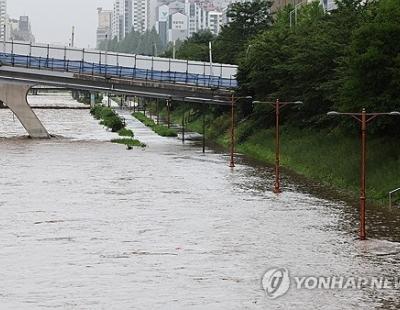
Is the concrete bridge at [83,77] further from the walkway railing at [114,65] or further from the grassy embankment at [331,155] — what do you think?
the grassy embankment at [331,155]

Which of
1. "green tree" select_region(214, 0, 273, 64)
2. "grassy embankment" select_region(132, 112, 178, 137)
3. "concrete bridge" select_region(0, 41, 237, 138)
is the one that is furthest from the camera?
"green tree" select_region(214, 0, 273, 64)

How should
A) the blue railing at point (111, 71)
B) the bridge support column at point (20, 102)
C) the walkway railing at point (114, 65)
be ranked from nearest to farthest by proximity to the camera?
the blue railing at point (111, 71) → the walkway railing at point (114, 65) → the bridge support column at point (20, 102)

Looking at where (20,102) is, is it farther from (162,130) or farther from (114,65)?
(162,130)

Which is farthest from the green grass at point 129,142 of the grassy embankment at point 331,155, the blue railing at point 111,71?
the grassy embankment at point 331,155

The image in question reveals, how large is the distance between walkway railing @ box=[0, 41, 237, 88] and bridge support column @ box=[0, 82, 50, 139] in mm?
2928

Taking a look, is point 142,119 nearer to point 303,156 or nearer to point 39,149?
point 39,149

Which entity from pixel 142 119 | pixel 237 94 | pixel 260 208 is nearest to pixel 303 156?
pixel 260 208

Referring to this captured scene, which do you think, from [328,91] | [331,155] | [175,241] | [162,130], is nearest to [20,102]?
[162,130]

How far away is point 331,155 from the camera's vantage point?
5325cm

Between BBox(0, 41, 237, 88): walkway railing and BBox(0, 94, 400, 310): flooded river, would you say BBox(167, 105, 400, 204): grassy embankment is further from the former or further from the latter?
BBox(0, 41, 237, 88): walkway railing

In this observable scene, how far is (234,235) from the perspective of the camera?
33750 millimetres

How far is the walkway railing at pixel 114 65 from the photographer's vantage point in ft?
261

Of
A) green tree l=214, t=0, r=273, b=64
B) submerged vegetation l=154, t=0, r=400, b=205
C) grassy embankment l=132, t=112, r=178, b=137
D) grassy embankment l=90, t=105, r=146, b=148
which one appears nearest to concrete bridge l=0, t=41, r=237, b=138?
grassy embankment l=90, t=105, r=146, b=148

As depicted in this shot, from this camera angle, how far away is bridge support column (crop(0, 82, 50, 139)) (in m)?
81.7
